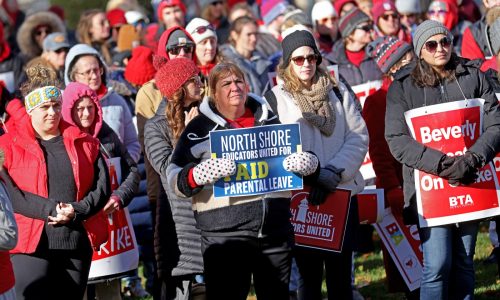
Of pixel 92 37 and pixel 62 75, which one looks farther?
pixel 92 37

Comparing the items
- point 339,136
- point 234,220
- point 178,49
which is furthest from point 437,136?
point 178,49

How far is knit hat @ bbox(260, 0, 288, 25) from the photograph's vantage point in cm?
1623

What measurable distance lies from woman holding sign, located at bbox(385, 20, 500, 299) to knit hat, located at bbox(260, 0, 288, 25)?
279 inches

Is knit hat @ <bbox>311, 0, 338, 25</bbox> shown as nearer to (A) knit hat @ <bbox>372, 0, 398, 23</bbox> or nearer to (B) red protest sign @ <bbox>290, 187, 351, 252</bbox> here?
(A) knit hat @ <bbox>372, 0, 398, 23</bbox>

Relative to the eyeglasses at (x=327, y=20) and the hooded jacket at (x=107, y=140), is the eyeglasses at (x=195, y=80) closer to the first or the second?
the hooded jacket at (x=107, y=140)

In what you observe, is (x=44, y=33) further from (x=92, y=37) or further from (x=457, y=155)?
(x=457, y=155)

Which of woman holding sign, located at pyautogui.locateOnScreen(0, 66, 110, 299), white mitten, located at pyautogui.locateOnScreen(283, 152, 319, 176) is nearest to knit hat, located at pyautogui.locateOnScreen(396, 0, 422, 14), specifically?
woman holding sign, located at pyautogui.locateOnScreen(0, 66, 110, 299)

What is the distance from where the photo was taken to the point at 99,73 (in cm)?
1102

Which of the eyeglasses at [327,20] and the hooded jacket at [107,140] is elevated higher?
the eyeglasses at [327,20]

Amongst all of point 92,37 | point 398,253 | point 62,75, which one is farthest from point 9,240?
point 92,37

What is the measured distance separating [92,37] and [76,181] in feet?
21.8

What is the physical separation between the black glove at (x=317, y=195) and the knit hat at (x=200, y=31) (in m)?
3.10

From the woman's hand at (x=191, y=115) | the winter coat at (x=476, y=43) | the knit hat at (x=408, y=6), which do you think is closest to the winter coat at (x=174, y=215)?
the woman's hand at (x=191, y=115)

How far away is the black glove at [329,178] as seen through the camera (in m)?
8.88
